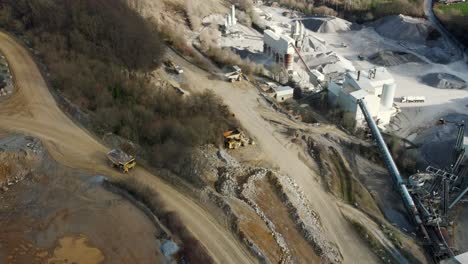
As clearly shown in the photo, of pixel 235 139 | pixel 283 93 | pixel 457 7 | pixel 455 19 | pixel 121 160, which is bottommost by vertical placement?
pixel 457 7

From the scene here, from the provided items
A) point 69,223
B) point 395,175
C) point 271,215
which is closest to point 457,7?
point 395,175

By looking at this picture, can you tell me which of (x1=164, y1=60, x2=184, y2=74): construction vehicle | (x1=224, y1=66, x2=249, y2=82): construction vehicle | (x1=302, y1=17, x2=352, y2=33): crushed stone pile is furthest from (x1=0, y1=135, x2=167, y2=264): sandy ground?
(x1=302, y1=17, x2=352, y2=33): crushed stone pile

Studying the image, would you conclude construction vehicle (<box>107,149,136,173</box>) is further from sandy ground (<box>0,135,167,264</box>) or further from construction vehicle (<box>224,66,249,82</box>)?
construction vehicle (<box>224,66,249,82</box>)

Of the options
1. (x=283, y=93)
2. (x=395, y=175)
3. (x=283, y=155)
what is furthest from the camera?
(x=283, y=93)

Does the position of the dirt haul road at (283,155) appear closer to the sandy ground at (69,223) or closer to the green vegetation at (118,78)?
the green vegetation at (118,78)

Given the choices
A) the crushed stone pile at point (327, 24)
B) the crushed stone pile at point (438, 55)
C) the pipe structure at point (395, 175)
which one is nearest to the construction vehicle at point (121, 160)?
the pipe structure at point (395, 175)

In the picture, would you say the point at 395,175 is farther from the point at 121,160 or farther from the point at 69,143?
the point at 69,143
